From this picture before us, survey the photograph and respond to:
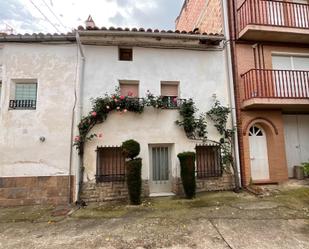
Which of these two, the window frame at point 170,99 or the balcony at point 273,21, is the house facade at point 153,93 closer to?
the window frame at point 170,99

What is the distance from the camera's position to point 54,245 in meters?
4.10

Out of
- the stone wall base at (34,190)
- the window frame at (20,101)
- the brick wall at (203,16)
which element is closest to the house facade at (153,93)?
the stone wall base at (34,190)

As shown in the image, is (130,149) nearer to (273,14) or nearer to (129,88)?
(129,88)

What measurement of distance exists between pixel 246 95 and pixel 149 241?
627 centimetres

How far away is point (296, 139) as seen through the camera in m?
8.78

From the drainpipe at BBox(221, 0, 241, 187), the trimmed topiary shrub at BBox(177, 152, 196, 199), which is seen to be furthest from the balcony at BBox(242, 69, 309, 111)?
the trimmed topiary shrub at BBox(177, 152, 196, 199)

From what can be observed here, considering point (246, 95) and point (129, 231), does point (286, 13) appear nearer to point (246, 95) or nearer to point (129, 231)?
point (246, 95)

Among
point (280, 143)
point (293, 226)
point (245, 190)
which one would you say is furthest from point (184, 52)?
point (293, 226)

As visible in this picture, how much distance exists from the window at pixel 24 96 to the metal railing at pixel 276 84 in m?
7.89

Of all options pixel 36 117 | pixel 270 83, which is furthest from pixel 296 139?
pixel 36 117

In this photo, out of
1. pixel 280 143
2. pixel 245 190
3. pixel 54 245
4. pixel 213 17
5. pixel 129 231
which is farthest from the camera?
pixel 213 17

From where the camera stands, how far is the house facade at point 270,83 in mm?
7707

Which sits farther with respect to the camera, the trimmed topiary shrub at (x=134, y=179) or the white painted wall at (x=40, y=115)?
the white painted wall at (x=40, y=115)

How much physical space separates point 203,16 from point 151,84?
5417 millimetres
